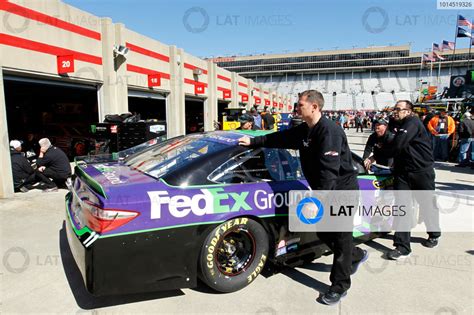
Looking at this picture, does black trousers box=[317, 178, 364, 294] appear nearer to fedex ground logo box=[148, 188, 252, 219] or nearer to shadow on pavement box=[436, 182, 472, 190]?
A: fedex ground logo box=[148, 188, 252, 219]

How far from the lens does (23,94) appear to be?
13.5m

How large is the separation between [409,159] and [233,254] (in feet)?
7.49

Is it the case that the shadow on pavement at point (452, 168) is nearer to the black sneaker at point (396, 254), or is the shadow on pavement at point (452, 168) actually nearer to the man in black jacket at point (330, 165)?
the black sneaker at point (396, 254)

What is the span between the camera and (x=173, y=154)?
3.27 meters

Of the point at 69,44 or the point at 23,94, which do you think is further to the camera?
the point at 23,94

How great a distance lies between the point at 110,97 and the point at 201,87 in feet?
24.6

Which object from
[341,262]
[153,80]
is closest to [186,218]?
[341,262]

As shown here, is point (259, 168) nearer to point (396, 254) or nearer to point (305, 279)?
point (305, 279)

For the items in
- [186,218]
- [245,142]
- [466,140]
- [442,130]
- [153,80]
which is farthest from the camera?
[153,80]

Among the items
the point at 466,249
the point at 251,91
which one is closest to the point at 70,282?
the point at 466,249

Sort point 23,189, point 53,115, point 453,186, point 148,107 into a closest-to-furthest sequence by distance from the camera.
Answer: point 23,189 < point 453,186 < point 53,115 < point 148,107

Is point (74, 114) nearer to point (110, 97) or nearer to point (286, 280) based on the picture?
point (110, 97)

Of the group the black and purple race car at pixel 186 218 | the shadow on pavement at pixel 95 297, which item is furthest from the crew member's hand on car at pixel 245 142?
the shadow on pavement at pixel 95 297

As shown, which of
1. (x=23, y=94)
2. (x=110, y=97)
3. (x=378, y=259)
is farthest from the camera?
(x=23, y=94)
